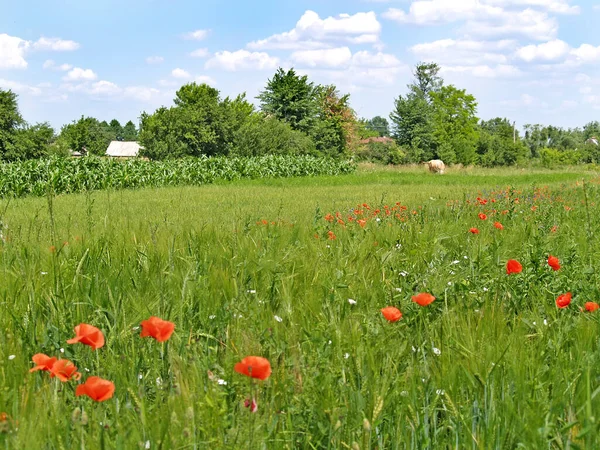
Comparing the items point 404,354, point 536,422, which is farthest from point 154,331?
point 404,354

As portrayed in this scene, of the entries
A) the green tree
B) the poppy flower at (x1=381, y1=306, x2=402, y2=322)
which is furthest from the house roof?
the poppy flower at (x1=381, y1=306, x2=402, y2=322)

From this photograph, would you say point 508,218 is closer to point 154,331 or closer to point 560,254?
point 560,254

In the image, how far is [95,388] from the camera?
41.8 inches

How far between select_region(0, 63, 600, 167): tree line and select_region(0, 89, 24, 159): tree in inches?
2.6

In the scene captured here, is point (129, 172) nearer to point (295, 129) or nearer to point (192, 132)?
point (192, 132)

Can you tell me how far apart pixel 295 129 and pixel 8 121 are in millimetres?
21390

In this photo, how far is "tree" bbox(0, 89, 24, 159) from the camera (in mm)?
37812

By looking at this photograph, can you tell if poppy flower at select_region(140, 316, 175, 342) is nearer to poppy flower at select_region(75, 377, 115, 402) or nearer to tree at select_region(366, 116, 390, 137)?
poppy flower at select_region(75, 377, 115, 402)

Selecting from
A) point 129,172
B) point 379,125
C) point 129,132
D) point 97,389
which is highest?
point 379,125

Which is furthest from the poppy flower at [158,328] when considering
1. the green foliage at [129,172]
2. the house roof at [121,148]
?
the house roof at [121,148]

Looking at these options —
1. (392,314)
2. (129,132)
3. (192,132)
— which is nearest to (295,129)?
(192,132)

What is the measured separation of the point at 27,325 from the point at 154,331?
1163mm

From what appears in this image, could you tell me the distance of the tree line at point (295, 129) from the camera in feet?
135

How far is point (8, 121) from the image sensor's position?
38.8 meters
